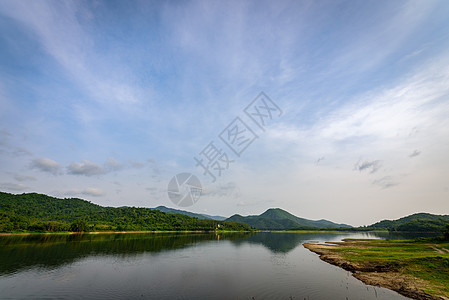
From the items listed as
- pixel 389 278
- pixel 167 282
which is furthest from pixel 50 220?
pixel 389 278

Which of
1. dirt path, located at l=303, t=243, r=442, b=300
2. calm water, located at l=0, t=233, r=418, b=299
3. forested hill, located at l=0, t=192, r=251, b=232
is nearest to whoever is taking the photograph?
calm water, located at l=0, t=233, r=418, b=299

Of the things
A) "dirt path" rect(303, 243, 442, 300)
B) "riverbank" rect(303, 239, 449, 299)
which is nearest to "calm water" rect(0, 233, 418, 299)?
"dirt path" rect(303, 243, 442, 300)

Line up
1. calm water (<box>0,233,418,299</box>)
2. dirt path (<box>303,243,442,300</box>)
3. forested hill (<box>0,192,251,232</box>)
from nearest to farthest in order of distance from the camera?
1. calm water (<box>0,233,418,299</box>)
2. dirt path (<box>303,243,442,300</box>)
3. forested hill (<box>0,192,251,232</box>)

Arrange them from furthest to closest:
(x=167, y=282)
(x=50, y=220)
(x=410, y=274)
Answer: (x=50, y=220) → (x=410, y=274) → (x=167, y=282)

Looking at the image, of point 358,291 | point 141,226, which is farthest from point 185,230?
point 358,291

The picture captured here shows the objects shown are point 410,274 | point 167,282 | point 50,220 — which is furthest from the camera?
point 50,220

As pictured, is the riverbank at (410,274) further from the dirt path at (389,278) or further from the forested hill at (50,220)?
the forested hill at (50,220)

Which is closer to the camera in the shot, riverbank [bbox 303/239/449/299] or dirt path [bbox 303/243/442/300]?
riverbank [bbox 303/239/449/299]

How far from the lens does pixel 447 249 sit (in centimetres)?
4344

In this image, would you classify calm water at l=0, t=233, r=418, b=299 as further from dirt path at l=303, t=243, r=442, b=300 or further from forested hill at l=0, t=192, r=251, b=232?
forested hill at l=0, t=192, r=251, b=232

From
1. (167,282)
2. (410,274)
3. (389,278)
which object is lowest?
(389,278)

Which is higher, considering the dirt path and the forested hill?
the forested hill

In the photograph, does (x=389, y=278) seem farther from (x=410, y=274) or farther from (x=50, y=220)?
(x=50, y=220)

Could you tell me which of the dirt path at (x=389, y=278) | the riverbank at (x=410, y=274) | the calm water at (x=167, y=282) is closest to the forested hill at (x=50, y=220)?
the calm water at (x=167, y=282)
